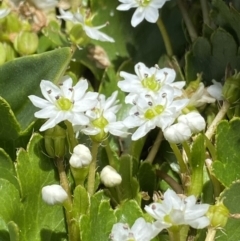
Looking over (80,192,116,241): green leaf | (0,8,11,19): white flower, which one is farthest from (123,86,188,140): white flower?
(0,8,11,19): white flower

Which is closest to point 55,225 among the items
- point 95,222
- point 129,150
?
point 95,222

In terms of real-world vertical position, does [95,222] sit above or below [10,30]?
below

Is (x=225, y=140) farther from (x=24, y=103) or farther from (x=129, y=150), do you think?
(x=24, y=103)

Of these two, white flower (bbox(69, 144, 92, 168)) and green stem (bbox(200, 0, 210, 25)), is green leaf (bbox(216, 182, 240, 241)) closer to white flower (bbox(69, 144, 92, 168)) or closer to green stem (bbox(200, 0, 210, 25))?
white flower (bbox(69, 144, 92, 168))

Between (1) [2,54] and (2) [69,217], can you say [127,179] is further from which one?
(1) [2,54]

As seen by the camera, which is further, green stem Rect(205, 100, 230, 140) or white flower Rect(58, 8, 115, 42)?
white flower Rect(58, 8, 115, 42)

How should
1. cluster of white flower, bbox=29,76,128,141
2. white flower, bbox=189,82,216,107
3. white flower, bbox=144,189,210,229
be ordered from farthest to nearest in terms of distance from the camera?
white flower, bbox=189,82,216,107
cluster of white flower, bbox=29,76,128,141
white flower, bbox=144,189,210,229

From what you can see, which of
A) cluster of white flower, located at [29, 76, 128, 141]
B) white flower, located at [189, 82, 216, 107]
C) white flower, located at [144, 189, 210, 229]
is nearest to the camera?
white flower, located at [144, 189, 210, 229]
